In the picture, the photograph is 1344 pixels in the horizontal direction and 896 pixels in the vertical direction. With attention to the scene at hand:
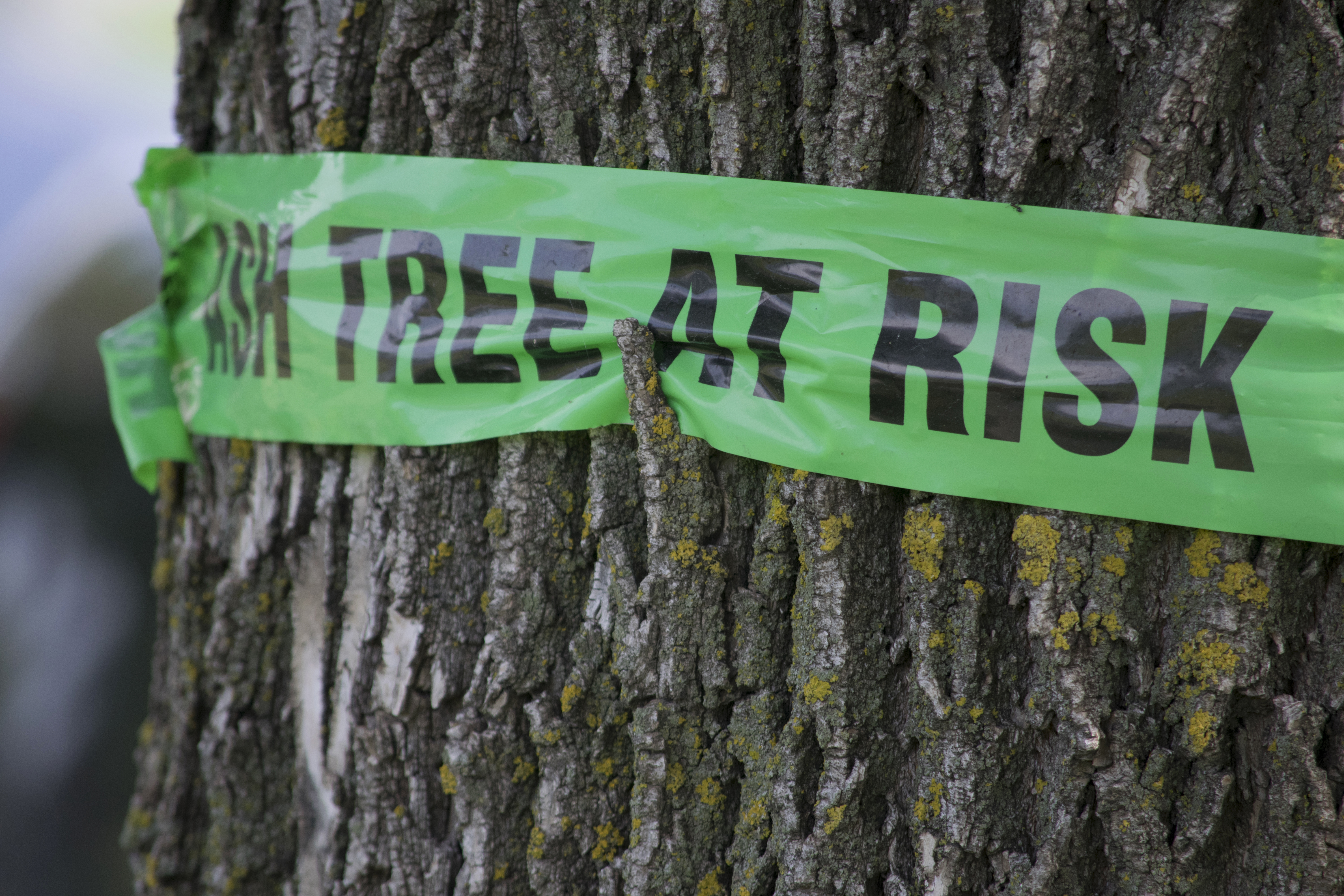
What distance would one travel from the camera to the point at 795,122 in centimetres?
122

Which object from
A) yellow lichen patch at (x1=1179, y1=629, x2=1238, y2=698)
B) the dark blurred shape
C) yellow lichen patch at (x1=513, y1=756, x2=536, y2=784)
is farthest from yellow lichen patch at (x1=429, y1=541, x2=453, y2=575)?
the dark blurred shape

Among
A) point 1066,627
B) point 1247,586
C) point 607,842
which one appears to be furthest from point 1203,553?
point 607,842

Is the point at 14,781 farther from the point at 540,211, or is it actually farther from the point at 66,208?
the point at 540,211

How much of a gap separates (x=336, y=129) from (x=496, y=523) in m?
0.75

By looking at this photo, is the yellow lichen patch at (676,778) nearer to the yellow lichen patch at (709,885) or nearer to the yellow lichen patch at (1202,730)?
the yellow lichen patch at (709,885)

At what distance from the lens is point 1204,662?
1.09m

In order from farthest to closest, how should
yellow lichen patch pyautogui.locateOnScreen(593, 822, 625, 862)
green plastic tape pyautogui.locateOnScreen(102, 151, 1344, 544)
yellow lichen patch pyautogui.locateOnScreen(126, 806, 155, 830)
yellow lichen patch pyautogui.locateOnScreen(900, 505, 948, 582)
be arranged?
yellow lichen patch pyautogui.locateOnScreen(126, 806, 155, 830) → yellow lichen patch pyautogui.locateOnScreen(593, 822, 625, 862) → yellow lichen patch pyautogui.locateOnScreen(900, 505, 948, 582) → green plastic tape pyautogui.locateOnScreen(102, 151, 1344, 544)

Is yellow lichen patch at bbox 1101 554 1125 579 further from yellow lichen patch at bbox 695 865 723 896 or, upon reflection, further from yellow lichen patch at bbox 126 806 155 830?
yellow lichen patch at bbox 126 806 155 830

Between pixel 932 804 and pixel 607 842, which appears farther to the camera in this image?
pixel 607 842

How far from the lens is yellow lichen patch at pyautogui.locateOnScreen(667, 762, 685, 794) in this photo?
1.25 m

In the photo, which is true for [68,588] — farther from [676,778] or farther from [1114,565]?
[1114,565]

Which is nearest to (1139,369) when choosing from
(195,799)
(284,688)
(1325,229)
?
(1325,229)

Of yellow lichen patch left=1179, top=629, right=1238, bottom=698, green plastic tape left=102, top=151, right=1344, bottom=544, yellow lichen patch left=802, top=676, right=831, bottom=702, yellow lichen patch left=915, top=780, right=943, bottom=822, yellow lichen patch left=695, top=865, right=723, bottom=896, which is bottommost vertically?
yellow lichen patch left=695, top=865, right=723, bottom=896

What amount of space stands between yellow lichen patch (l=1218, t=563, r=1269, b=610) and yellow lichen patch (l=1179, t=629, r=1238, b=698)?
0.06m
